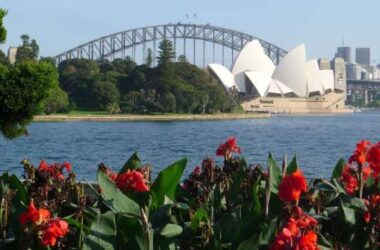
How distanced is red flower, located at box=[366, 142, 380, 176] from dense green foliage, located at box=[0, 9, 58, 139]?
7020 mm

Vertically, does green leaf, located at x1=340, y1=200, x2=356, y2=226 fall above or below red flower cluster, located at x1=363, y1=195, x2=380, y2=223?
below

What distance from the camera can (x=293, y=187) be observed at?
1.99 metres

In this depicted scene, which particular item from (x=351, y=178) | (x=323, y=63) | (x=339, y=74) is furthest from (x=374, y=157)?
(x=339, y=74)

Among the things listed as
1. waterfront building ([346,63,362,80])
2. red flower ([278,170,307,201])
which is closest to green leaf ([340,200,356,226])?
red flower ([278,170,307,201])

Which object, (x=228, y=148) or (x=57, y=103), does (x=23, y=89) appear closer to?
(x=228, y=148)

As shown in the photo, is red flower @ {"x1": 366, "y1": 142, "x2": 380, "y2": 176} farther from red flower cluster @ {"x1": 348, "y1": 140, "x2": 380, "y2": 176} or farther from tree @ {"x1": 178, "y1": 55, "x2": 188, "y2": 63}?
tree @ {"x1": 178, "y1": 55, "x2": 188, "y2": 63}

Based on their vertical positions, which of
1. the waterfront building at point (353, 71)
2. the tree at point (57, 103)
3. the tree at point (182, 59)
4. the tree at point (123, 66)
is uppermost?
the waterfront building at point (353, 71)

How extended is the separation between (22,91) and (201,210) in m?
7.19

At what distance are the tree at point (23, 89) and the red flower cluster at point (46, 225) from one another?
23.9 ft

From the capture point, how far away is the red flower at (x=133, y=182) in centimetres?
238

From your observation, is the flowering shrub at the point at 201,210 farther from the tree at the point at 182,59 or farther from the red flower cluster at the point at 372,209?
the tree at the point at 182,59

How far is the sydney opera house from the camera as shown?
255 ft

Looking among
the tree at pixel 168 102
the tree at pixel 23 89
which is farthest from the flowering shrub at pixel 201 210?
the tree at pixel 168 102

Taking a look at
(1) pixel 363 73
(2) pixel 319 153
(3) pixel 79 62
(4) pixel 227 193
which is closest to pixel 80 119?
(3) pixel 79 62
